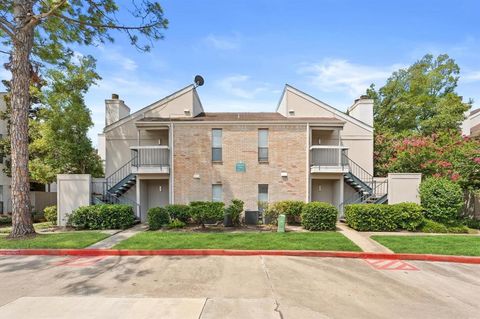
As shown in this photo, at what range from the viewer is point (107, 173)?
15.9 meters

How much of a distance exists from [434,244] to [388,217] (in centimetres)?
273

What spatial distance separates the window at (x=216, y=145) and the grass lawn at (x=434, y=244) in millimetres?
8493

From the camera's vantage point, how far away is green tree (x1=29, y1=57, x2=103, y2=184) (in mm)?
16047

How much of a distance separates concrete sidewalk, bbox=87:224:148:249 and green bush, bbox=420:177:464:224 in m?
13.7

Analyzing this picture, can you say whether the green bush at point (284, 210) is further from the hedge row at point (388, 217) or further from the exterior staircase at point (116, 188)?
the exterior staircase at point (116, 188)

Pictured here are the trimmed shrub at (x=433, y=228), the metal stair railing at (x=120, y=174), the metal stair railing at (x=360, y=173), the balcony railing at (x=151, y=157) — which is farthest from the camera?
the metal stair railing at (x=360, y=173)

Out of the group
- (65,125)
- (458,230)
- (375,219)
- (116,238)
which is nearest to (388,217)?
(375,219)

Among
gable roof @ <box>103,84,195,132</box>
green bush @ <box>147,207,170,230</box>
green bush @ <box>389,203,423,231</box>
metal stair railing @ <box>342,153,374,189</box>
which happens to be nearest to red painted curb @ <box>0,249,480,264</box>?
green bush @ <box>147,207,170,230</box>

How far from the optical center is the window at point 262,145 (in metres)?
14.3

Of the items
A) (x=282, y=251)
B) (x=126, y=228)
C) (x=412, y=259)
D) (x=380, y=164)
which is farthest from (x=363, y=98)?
(x=126, y=228)

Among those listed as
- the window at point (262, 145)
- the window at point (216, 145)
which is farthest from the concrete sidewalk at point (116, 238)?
the window at point (262, 145)

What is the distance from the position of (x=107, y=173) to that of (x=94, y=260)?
946cm

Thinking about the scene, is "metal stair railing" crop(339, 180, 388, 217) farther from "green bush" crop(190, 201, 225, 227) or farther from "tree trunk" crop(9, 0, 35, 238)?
"tree trunk" crop(9, 0, 35, 238)

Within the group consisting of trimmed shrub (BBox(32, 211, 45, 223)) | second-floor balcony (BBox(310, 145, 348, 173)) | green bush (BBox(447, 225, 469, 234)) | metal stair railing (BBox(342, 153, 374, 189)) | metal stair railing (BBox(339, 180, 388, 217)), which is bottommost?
trimmed shrub (BBox(32, 211, 45, 223))
